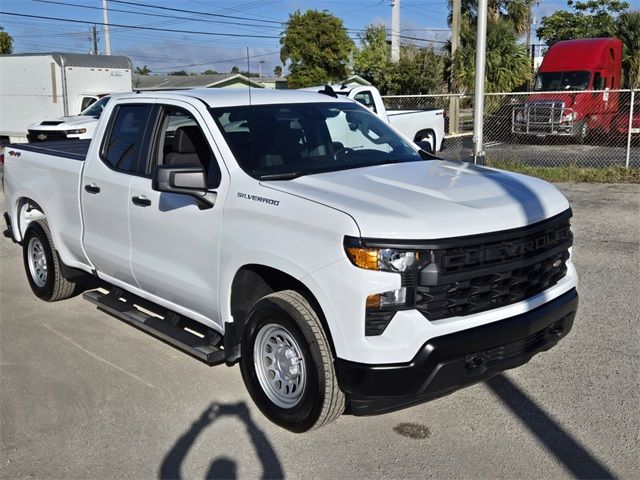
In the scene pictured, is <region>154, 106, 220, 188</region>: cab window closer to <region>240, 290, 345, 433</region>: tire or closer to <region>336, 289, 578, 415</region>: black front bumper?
<region>240, 290, 345, 433</region>: tire

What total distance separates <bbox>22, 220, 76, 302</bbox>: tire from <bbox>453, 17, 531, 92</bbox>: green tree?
22234mm

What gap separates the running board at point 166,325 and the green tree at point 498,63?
22.9 meters

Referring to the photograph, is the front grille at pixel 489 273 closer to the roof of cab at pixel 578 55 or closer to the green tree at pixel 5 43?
the roof of cab at pixel 578 55

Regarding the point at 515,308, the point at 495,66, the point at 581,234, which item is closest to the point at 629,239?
the point at 581,234

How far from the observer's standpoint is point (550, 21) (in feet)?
167

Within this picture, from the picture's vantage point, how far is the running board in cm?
451

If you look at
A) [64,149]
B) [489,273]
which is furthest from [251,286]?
[64,149]

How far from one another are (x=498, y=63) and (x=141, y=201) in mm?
24299

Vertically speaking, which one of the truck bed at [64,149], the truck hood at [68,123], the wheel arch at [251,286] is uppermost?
the truck hood at [68,123]

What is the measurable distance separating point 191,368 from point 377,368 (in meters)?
2.01

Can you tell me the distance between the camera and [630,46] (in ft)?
107

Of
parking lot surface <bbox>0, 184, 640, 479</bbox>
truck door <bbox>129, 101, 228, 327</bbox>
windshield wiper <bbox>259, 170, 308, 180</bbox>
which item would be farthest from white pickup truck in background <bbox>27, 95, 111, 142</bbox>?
windshield wiper <bbox>259, 170, 308, 180</bbox>

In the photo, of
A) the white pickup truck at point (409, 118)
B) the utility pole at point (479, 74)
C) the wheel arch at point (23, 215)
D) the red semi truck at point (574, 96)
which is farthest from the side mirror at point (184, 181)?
the red semi truck at point (574, 96)

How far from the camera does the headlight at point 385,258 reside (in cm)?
351
